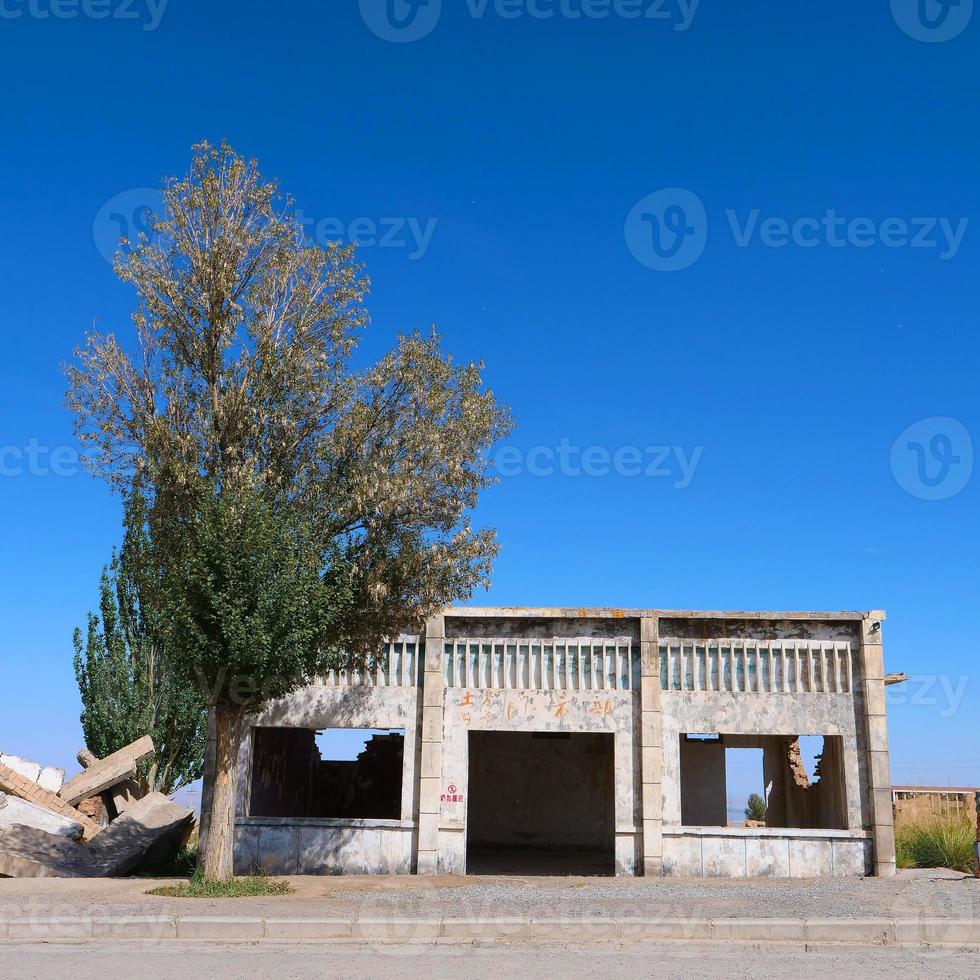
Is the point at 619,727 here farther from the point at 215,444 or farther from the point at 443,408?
the point at 215,444

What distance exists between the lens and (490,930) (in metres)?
11.6

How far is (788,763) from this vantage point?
81.0 feet

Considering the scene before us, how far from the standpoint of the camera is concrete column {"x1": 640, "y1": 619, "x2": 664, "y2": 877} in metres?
17.2

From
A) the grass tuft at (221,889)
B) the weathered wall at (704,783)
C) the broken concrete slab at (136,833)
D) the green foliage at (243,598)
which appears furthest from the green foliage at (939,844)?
the broken concrete slab at (136,833)

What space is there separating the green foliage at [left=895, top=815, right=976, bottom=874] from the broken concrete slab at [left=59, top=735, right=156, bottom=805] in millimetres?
15505

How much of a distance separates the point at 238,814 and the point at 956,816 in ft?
50.1

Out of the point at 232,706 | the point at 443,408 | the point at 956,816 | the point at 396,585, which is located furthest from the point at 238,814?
the point at 956,816

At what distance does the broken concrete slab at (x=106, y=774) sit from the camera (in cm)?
1989

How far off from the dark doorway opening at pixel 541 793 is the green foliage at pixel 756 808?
6.86 m

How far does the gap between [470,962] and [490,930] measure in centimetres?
167

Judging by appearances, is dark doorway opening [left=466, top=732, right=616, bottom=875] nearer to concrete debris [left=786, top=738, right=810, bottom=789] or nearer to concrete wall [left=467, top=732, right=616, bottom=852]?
concrete wall [left=467, top=732, right=616, bottom=852]

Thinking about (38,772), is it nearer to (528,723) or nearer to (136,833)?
(136,833)

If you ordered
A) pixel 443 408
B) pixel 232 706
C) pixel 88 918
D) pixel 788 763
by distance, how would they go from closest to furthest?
pixel 88 918 < pixel 232 706 < pixel 443 408 < pixel 788 763

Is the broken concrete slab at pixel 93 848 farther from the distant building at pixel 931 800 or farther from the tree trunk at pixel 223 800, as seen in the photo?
the distant building at pixel 931 800
